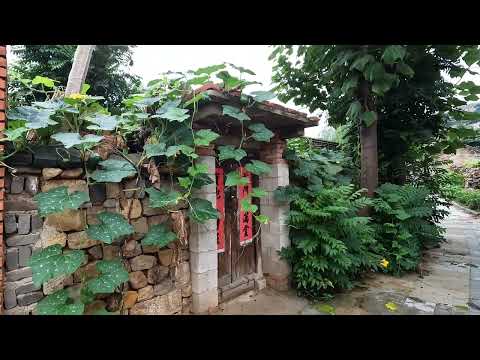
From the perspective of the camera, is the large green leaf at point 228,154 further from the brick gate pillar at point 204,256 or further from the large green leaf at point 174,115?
the large green leaf at point 174,115

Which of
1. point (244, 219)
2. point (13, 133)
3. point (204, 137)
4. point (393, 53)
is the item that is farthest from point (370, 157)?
point (13, 133)

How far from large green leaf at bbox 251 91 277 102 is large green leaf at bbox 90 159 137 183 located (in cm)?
141

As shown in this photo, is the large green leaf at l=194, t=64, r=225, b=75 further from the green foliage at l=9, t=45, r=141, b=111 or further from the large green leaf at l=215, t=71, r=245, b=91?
the green foliage at l=9, t=45, r=141, b=111

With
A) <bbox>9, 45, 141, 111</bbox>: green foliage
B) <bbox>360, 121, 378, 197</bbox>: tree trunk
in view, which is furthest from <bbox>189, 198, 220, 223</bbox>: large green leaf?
<bbox>9, 45, 141, 111</bbox>: green foliage

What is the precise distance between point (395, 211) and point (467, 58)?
2.57 meters

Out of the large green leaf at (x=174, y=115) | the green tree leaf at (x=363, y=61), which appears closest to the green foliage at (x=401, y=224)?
the green tree leaf at (x=363, y=61)

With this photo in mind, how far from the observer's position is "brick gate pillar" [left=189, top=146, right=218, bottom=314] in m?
2.87

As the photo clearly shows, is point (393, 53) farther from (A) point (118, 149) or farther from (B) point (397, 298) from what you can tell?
(A) point (118, 149)

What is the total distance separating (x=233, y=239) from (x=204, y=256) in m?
0.74

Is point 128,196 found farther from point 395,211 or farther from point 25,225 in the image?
point 395,211

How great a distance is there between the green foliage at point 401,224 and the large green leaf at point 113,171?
3.85m

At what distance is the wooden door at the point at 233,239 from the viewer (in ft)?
11.2

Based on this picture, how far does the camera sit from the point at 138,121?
2.70 m

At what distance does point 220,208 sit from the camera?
11.1 feet
